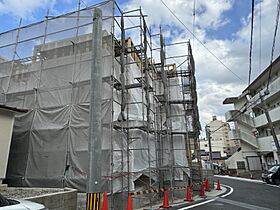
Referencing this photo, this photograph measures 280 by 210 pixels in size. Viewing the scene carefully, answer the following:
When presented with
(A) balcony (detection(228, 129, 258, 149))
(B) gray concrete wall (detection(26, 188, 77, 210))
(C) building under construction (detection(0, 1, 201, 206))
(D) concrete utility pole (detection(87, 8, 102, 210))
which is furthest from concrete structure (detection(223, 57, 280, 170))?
(D) concrete utility pole (detection(87, 8, 102, 210))

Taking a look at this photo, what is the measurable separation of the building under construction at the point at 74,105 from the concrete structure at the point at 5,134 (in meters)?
1.23

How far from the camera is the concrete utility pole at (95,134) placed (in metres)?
4.53

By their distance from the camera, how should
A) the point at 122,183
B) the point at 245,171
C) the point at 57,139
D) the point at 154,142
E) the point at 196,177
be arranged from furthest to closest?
the point at 245,171 < the point at 196,177 < the point at 154,142 < the point at 57,139 < the point at 122,183

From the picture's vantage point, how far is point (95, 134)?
4809 mm

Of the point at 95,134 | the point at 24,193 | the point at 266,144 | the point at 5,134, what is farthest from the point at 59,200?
the point at 266,144

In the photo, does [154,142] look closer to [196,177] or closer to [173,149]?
[173,149]

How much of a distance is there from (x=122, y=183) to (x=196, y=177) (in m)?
6.67

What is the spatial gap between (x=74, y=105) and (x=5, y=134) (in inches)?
107

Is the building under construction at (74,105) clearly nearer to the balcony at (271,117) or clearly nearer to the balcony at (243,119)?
the balcony at (271,117)

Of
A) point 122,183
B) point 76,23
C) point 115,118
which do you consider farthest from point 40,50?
point 122,183

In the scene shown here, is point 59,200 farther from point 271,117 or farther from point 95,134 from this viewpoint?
point 271,117

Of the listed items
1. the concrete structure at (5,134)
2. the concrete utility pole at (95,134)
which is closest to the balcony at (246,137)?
the concrete structure at (5,134)

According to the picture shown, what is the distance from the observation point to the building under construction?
28.6ft

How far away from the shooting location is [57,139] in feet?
30.2
